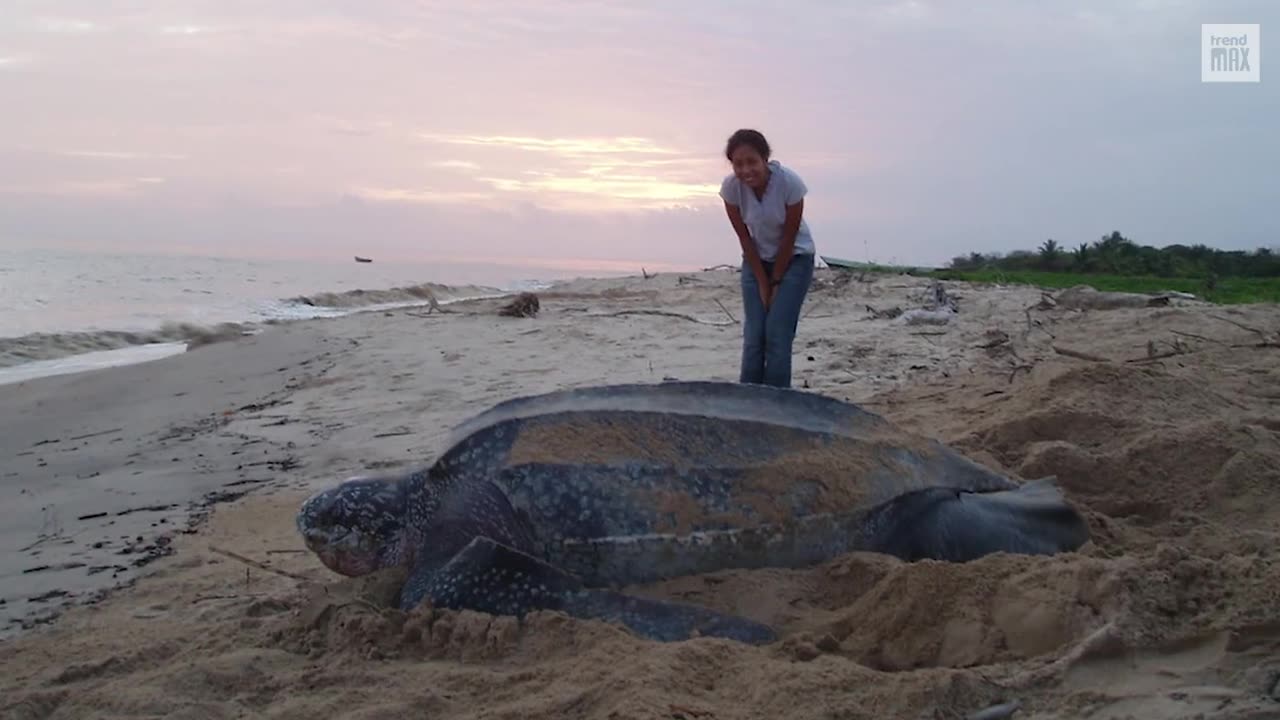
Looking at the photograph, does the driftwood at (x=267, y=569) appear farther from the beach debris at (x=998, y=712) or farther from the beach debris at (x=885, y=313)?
the beach debris at (x=885, y=313)

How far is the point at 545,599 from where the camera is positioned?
210 cm

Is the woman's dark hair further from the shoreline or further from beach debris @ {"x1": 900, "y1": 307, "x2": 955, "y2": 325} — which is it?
the shoreline

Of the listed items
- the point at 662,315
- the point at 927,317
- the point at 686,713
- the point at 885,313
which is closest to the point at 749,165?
the point at 686,713

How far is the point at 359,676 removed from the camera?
191 centimetres

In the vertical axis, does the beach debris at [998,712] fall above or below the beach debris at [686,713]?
above

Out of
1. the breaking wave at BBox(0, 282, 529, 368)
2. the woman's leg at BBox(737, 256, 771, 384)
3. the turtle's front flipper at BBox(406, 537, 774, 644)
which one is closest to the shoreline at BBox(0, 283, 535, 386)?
the breaking wave at BBox(0, 282, 529, 368)

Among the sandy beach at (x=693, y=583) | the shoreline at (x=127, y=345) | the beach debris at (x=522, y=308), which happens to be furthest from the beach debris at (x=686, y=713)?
the beach debris at (x=522, y=308)

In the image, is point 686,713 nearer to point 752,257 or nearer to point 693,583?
point 693,583

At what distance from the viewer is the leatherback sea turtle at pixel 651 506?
7.43ft

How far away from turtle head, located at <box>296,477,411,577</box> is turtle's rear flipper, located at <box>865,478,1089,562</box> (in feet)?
4.31

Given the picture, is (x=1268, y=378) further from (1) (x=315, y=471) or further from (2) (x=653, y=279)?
(2) (x=653, y=279)

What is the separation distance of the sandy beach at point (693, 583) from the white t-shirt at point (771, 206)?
93cm

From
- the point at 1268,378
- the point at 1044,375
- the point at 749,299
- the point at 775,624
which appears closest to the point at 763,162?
the point at 749,299

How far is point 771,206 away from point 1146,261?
13.2m
